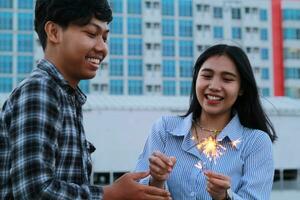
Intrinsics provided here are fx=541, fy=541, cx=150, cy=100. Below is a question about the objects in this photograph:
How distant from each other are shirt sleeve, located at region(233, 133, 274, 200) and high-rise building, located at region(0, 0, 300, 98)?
40755 millimetres

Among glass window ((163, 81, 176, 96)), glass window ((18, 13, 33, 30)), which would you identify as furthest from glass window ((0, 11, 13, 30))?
glass window ((163, 81, 176, 96))

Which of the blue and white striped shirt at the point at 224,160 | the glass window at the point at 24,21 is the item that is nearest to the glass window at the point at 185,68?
the glass window at the point at 24,21

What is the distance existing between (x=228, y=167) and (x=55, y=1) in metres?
1.12

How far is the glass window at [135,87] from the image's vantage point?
44.2m

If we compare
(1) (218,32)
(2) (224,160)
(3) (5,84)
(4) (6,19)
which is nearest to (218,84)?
(2) (224,160)

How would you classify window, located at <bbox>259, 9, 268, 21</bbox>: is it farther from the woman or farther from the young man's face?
the young man's face

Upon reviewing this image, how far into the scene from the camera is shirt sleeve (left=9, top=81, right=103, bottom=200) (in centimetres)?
155

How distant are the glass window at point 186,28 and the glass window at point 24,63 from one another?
12738 mm

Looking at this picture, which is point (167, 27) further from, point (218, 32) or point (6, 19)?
point (6, 19)

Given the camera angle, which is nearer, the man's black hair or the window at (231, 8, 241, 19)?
the man's black hair

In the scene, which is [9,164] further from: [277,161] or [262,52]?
[262,52]

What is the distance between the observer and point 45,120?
5.22 ft

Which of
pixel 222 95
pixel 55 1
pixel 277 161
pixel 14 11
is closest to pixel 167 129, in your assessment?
pixel 222 95

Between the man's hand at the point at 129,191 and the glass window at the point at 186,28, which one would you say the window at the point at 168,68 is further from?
the man's hand at the point at 129,191
